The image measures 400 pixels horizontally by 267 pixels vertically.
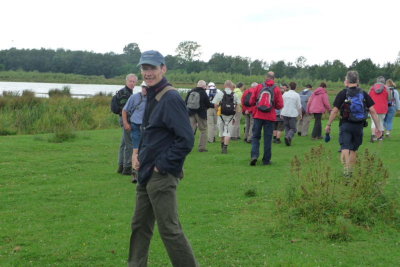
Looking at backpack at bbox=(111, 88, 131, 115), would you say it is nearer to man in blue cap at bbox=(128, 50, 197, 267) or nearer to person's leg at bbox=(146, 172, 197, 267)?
man in blue cap at bbox=(128, 50, 197, 267)

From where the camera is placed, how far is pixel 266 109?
12.9 meters

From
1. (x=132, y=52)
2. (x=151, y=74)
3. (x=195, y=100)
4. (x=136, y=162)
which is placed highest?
(x=132, y=52)

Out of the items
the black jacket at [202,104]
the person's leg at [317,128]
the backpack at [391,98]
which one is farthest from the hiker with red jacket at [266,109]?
the person's leg at [317,128]

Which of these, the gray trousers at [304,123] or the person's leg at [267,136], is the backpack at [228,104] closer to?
the person's leg at [267,136]

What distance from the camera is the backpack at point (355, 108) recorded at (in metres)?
10.1

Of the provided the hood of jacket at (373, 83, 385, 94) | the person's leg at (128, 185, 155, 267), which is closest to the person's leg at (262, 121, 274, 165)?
the hood of jacket at (373, 83, 385, 94)

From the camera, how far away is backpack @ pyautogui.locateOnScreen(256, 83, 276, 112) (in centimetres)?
1291

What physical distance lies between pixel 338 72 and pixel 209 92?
220 ft

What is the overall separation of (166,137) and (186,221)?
313 centimetres

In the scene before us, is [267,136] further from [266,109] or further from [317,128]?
[317,128]

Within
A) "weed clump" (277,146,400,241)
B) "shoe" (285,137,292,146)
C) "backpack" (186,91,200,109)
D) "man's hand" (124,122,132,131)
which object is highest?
"backpack" (186,91,200,109)

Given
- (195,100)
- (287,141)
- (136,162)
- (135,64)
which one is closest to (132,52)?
(135,64)

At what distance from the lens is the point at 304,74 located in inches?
3310

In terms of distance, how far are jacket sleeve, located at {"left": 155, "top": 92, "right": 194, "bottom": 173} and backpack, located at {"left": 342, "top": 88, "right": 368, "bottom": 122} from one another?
574 cm
